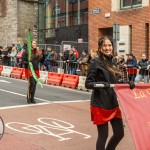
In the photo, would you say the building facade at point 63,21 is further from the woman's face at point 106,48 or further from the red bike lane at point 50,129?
the woman's face at point 106,48

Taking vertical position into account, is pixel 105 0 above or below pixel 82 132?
above

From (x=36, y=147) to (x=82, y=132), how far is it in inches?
54.3

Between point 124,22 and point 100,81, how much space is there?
684 inches

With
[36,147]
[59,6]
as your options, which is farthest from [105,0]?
[36,147]

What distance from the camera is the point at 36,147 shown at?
19.8 ft

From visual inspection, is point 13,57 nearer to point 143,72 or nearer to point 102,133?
point 143,72

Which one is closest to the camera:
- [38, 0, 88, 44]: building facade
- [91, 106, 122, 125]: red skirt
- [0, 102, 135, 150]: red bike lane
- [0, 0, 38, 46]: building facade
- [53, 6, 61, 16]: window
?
[91, 106, 122, 125]: red skirt

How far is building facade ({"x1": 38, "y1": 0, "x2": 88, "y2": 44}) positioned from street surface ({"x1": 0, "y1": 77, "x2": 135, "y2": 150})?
15.1 meters

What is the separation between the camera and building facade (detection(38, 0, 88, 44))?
86.5 ft

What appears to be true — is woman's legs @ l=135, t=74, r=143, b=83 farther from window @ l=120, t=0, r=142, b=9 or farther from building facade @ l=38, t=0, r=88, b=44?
building facade @ l=38, t=0, r=88, b=44

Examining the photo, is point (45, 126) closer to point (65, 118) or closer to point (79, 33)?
point (65, 118)

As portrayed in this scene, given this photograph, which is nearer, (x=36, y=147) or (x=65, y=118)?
(x=36, y=147)

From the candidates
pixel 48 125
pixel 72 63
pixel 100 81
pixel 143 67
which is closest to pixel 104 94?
pixel 100 81

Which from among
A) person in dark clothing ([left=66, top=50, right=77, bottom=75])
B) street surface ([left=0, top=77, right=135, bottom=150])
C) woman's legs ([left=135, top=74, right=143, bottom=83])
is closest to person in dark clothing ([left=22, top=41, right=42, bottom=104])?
street surface ([left=0, top=77, right=135, bottom=150])
